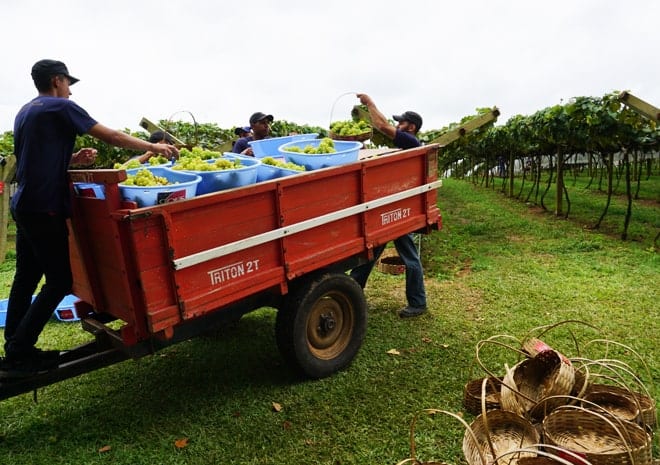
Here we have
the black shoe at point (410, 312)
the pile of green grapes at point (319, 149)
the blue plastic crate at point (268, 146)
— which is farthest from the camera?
the black shoe at point (410, 312)

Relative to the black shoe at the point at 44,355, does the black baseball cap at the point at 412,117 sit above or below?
above

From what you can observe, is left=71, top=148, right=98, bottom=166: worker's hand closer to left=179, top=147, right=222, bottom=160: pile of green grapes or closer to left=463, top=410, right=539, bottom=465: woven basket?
left=179, top=147, right=222, bottom=160: pile of green grapes

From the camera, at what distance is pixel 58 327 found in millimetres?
5441

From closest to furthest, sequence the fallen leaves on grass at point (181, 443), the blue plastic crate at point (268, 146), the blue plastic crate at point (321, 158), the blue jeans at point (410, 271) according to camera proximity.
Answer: the fallen leaves on grass at point (181, 443) < the blue plastic crate at point (321, 158) < the blue plastic crate at point (268, 146) < the blue jeans at point (410, 271)

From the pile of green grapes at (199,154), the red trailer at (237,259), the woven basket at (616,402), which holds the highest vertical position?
the pile of green grapes at (199,154)

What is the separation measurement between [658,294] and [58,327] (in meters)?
7.31

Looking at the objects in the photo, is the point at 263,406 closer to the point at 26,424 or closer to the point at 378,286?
→ the point at 26,424

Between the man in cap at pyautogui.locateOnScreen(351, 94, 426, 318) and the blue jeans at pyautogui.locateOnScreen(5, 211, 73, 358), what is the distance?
2.85 metres

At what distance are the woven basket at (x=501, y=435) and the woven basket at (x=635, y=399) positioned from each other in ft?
2.01

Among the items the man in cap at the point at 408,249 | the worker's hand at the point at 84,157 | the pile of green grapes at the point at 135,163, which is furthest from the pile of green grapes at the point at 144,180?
the man in cap at the point at 408,249

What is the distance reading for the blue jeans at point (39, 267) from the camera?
3.04 metres

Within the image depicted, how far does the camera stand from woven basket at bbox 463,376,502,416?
3385mm

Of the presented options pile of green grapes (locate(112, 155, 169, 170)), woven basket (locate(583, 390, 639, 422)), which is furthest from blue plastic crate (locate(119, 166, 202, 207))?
woven basket (locate(583, 390, 639, 422))

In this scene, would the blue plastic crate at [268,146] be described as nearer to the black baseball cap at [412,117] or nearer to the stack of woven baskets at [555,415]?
the black baseball cap at [412,117]
